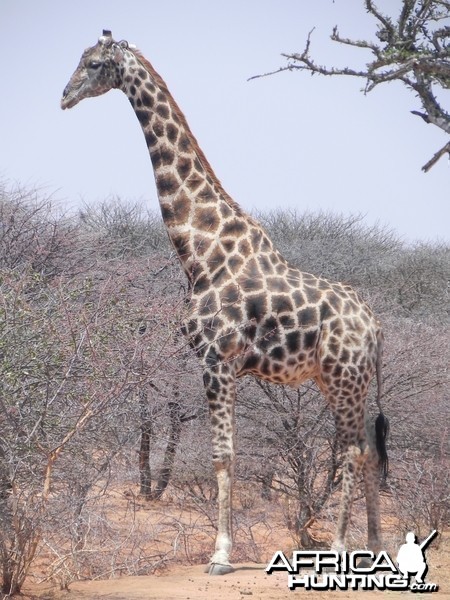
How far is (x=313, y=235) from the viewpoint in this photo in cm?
2525

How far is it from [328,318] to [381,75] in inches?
87.5

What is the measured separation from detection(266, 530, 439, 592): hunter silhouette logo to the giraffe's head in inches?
145

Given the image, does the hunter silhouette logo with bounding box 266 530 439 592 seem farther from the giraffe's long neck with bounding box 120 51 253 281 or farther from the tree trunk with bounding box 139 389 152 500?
the tree trunk with bounding box 139 389 152 500

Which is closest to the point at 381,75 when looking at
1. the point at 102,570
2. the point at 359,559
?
the point at 359,559

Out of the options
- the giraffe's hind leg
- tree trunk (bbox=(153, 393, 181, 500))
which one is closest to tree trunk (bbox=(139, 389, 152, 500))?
tree trunk (bbox=(153, 393, 181, 500))

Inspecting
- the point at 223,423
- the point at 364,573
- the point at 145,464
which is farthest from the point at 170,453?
the point at 364,573

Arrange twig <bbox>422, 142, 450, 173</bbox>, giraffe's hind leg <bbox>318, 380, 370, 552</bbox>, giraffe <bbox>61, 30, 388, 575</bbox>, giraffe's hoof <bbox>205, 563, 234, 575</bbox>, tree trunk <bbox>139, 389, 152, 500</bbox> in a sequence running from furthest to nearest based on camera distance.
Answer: tree trunk <bbox>139, 389, 152, 500</bbox>
giraffe's hind leg <bbox>318, 380, 370, 552</bbox>
giraffe <bbox>61, 30, 388, 575</bbox>
giraffe's hoof <bbox>205, 563, 234, 575</bbox>
twig <bbox>422, 142, 450, 173</bbox>

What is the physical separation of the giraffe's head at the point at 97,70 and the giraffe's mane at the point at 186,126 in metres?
0.16

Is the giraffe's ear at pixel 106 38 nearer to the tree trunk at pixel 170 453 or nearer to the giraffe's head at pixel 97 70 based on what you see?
the giraffe's head at pixel 97 70

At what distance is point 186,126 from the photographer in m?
8.27

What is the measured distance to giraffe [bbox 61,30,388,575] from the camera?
748cm

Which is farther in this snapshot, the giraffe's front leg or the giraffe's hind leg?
the giraffe's hind leg

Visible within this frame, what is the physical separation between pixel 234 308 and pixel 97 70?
216cm

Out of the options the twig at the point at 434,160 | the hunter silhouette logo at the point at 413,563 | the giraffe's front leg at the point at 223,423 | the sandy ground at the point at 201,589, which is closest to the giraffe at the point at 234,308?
the giraffe's front leg at the point at 223,423
